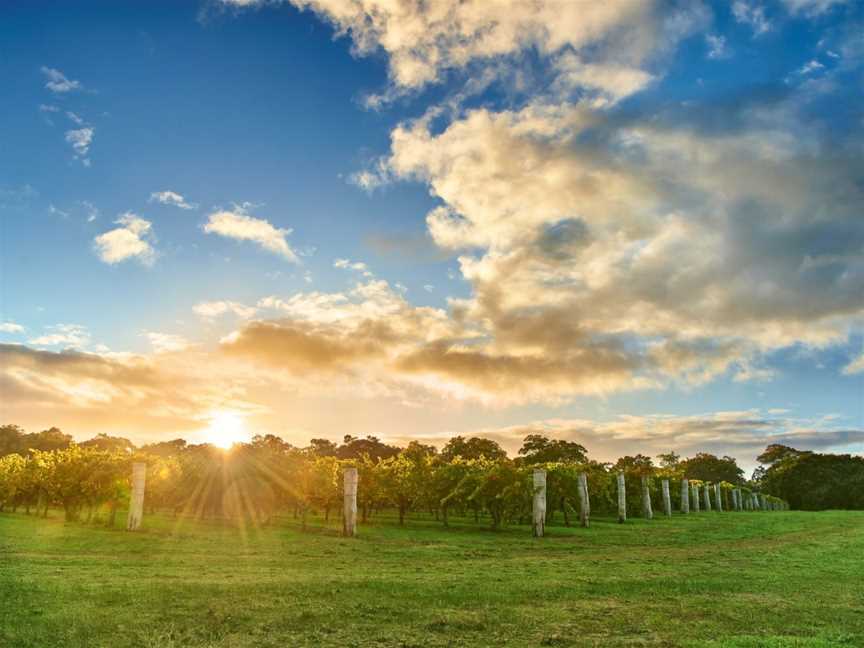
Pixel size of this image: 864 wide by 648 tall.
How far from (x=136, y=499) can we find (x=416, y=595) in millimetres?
22281

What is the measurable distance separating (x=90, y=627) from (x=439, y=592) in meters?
6.13

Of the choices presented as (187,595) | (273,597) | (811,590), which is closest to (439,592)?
(273,597)

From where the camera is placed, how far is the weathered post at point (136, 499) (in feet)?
95.2

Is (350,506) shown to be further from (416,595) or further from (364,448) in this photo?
(364,448)

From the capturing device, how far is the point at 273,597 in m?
11.3

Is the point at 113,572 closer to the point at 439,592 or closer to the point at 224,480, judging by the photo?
the point at 439,592

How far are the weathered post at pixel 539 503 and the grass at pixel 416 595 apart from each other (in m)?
6.32

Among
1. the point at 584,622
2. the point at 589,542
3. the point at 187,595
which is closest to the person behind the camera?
the point at 584,622

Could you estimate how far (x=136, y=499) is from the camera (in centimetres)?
2945

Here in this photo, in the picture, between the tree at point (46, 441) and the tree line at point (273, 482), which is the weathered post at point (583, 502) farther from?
the tree at point (46, 441)

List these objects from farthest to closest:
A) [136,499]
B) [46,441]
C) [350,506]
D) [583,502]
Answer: [46,441], [583,502], [136,499], [350,506]

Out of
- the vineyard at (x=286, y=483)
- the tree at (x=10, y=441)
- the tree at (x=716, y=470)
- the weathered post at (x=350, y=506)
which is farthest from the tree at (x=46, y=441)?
the tree at (x=716, y=470)

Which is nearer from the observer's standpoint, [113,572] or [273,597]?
[273,597]

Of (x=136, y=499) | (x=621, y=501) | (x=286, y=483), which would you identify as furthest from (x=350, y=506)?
(x=621, y=501)
